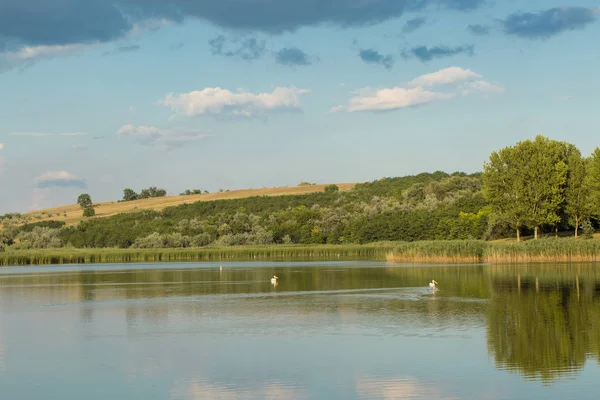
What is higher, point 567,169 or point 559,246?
point 567,169

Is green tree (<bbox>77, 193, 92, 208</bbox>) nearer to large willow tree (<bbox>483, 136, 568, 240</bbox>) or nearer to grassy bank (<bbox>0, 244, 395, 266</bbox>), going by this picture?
grassy bank (<bbox>0, 244, 395, 266</bbox>)

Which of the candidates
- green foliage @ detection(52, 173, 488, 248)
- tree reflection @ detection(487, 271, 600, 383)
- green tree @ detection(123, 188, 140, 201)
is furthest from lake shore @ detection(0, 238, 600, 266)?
green tree @ detection(123, 188, 140, 201)

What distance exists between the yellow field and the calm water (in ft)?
356

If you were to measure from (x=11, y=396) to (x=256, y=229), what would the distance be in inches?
3706

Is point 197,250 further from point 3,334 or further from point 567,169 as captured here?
point 3,334

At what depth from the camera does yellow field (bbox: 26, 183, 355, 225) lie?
148m

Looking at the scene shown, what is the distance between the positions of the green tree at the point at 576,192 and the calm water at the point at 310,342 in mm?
34053

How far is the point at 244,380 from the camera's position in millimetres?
17844

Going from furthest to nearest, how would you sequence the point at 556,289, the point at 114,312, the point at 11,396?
1. the point at 556,289
2. the point at 114,312
3. the point at 11,396

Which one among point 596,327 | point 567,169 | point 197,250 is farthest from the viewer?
point 197,250

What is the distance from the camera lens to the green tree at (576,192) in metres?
73.8

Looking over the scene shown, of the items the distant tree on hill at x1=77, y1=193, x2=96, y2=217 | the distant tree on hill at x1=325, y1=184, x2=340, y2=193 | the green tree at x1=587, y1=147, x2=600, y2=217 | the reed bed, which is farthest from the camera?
the distant tree on hill at x1=325, y1=184, x2=340, y2=193

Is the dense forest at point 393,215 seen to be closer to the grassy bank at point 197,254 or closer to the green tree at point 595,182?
the green tree at point 595,182

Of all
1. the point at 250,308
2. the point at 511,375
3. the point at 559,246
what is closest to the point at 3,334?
the point at 250,308
